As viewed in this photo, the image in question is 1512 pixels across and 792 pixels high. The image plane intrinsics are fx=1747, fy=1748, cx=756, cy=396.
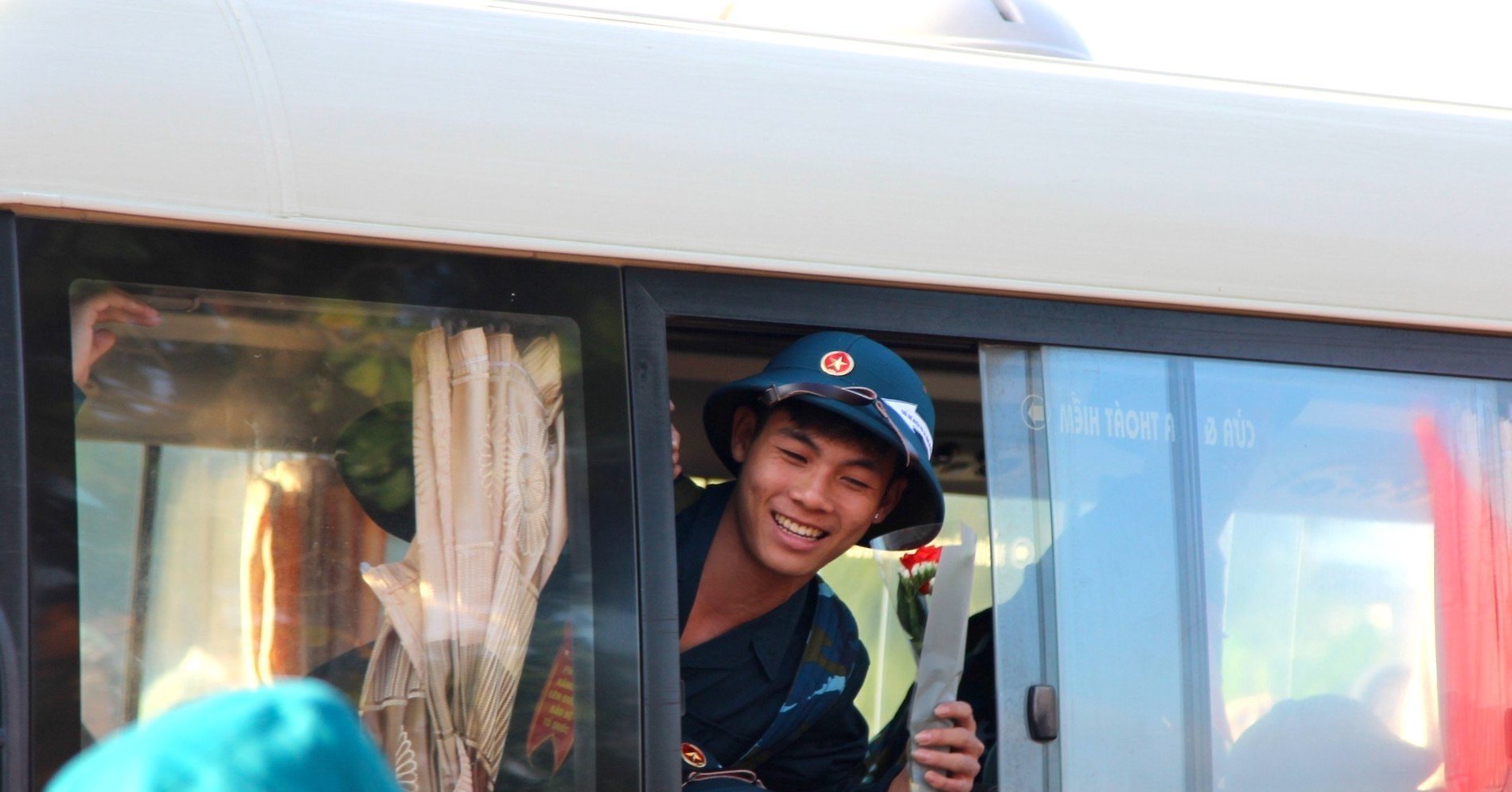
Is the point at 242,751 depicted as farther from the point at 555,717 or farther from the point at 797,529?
the point at 797,529

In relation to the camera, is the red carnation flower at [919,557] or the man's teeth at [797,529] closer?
the man's teeth at [797,529]

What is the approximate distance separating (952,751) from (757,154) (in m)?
1.05

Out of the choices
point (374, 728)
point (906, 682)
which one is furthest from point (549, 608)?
point (906, 682)

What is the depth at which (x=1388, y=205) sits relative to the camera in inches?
118

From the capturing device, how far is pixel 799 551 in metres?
3.09

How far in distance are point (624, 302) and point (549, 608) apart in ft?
1.53

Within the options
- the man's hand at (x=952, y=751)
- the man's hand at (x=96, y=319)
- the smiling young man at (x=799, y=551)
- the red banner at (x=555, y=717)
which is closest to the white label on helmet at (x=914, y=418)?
the smiling young man at (x=799, y=551)

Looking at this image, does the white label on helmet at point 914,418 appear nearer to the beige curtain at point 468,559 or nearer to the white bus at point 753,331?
the white bus at point 753,331

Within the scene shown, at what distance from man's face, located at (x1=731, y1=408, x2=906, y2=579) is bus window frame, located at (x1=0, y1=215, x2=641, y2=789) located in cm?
56

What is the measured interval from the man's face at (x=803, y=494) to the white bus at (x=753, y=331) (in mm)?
231

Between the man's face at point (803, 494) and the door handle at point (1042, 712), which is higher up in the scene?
the man's face at point (803, 494)

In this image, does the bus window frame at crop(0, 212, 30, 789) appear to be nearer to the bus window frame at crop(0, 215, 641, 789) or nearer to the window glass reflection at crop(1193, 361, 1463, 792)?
the bus window frame at crop(0, 215, 641, 789)

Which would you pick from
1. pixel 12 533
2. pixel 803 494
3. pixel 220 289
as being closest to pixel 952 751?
pixel 803 494

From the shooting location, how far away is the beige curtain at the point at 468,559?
97.3 inches
